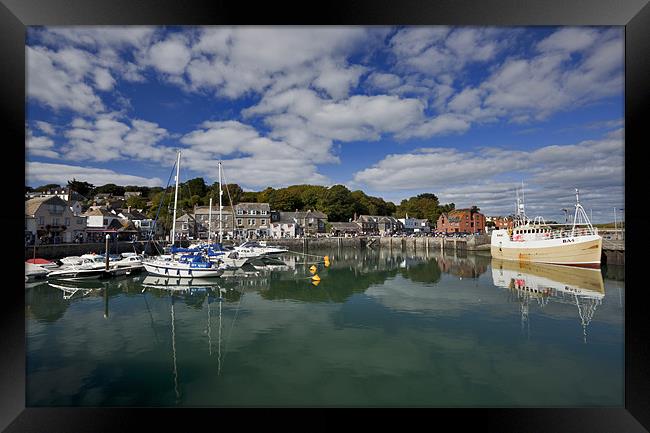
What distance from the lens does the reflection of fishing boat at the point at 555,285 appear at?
11.2m

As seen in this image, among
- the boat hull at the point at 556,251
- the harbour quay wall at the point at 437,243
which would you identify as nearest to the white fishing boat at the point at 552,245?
the boat hull at the point at 556,251

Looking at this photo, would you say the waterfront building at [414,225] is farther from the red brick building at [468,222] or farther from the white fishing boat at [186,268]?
the white fishing boat at [186,268]

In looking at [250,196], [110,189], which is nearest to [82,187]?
[110,189]

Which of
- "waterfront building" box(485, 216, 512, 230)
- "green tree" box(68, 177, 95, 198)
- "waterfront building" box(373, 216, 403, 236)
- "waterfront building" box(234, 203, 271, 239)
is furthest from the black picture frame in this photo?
"green tree" box(68, 177, 95, 198)

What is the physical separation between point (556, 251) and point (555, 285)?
8111mm

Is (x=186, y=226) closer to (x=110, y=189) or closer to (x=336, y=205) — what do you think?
(x=336, y=205)

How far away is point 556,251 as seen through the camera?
21438 mm

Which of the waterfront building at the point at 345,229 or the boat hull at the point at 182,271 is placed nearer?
the boat hull at the point at 182,271

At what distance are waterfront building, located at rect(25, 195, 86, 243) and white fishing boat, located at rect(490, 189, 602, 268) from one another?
34.8m

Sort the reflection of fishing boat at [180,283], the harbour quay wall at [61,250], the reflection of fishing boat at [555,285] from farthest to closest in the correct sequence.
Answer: the harbour quay wall at [61,250], the reflection of fishing boat at [180,283], the reflection of fishing boat at [555,285]

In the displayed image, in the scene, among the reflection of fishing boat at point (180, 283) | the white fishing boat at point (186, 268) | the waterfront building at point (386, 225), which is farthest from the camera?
the waterfront building at point (386, 225)
